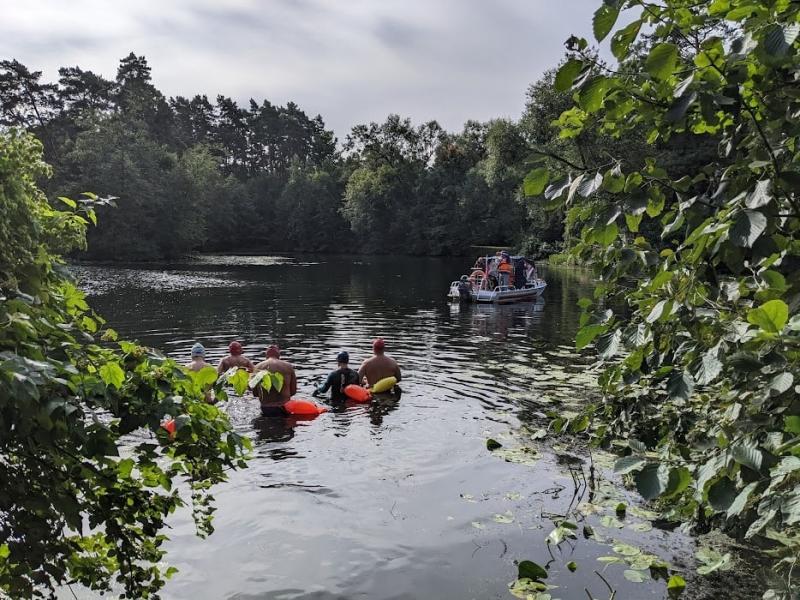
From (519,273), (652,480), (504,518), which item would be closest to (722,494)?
(652,480)

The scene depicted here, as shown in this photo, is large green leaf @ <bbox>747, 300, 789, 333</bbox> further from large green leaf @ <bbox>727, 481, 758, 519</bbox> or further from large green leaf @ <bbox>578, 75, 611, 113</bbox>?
large green leaf @ <bbox>578, 75, 611, 113</bbox>

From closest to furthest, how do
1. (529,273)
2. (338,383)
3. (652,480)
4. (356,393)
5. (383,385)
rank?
(652,480)
(356,393)
(338,383)
(383,385)
(529,273)

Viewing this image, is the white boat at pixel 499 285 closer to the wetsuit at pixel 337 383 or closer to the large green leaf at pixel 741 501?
the wetsuit at pixel 337 383

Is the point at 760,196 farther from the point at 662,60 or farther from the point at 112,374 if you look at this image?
the point at 112,374

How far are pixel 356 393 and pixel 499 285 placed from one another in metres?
20.4

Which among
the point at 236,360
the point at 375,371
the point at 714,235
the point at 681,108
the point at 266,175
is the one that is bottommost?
the point at 375,371

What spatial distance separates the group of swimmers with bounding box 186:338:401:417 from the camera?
1193 cm

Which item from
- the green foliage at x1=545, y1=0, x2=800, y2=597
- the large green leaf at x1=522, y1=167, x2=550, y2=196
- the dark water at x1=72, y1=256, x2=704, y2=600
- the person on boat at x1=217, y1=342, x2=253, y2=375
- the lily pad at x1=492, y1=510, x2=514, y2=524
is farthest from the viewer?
the person on boat at x1=217, y1=342, x2=253, y2=375

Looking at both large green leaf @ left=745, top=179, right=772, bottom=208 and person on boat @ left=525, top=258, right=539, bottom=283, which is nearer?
large green leaf @ left=745, top=179, right=772, bottom=208

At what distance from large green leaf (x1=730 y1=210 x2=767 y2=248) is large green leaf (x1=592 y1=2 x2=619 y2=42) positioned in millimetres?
866

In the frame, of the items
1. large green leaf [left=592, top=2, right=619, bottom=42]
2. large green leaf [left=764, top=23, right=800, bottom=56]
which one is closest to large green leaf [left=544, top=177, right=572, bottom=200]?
large green leaf [left=592, top=2, right=619, bottom=42]

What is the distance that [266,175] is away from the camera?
354 feet

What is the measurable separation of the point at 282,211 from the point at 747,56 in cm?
9917

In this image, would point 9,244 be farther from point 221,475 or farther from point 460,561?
point 460,561
